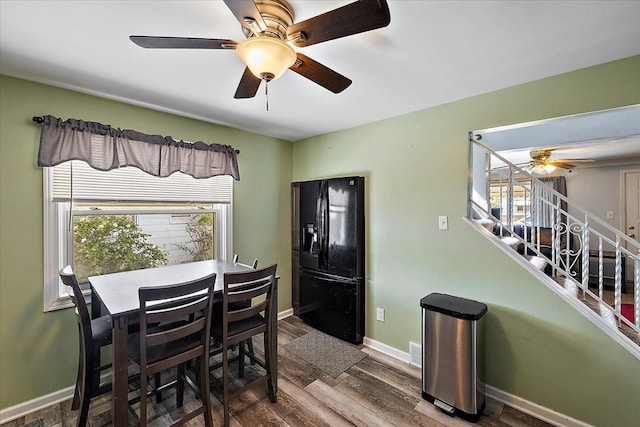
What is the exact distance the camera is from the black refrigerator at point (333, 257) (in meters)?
3.04

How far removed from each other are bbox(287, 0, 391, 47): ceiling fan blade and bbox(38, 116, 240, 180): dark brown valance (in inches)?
75.2

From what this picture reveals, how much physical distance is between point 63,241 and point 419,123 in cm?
315

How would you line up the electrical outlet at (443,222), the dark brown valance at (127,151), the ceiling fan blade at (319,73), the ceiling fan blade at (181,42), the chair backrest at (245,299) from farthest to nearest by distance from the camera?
the electrical outlet at (443,222) → the dark brown valance at (127,151) → the chair backrest at (245,299) → the ceiling fan blade at (319,73) → the ceiling fan blade at (181,42)

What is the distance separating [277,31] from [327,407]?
242 centimetres

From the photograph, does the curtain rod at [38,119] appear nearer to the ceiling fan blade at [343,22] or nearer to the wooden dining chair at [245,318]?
the wooden dining chair at [245,318]

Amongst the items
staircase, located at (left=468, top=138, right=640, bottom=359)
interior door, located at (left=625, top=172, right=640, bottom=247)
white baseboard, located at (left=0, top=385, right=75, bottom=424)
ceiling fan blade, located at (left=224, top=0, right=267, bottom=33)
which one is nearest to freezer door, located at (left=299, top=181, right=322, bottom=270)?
staircase, located at (left=468, top=138, right=640, bottom=359)

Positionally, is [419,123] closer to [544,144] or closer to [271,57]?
[544,144]

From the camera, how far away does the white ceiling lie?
136 cm

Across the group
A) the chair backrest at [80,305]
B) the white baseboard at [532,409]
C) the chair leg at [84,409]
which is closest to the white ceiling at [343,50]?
the chair backrest at [80,305]

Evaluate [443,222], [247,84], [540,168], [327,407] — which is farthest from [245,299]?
[540,168]

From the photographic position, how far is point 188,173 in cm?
281

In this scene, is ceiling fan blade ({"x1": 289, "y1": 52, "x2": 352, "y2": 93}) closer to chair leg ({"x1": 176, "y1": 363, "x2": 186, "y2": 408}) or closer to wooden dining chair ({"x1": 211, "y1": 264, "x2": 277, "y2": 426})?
wooden dining chair ({"x1": 211, "y1": 264, "x2": 277, "y2": 426})

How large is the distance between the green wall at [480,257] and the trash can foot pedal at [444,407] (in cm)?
47

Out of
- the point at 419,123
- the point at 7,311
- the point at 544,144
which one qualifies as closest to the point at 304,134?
the point at 419,123
